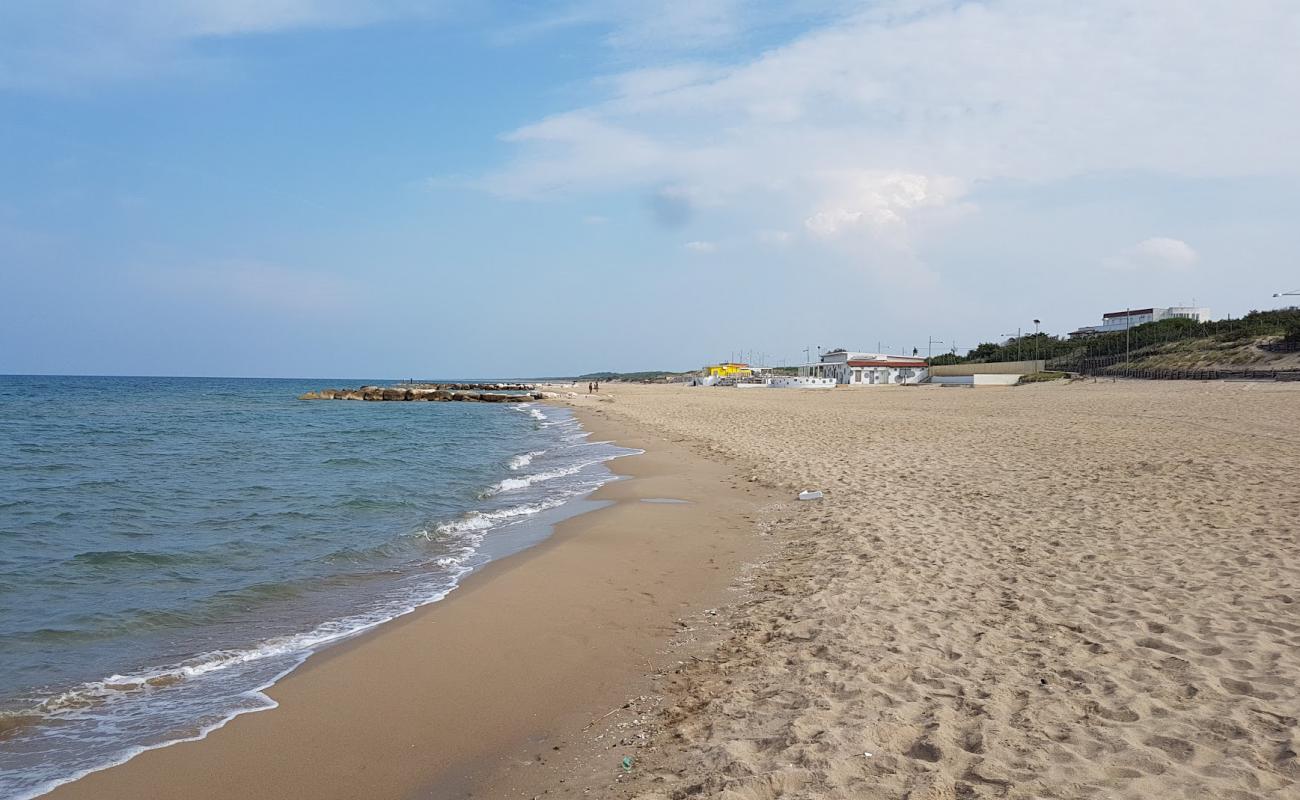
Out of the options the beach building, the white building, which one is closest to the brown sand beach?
the white building

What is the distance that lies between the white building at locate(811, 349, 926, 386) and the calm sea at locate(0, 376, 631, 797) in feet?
236

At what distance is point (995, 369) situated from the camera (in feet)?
254

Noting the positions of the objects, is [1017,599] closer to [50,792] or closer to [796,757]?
[796,757]

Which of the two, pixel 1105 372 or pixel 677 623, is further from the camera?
pixel 1105 372

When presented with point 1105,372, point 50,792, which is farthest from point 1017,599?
point 1105,372

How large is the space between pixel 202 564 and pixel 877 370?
87.1 metres

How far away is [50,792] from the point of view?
13.6ft

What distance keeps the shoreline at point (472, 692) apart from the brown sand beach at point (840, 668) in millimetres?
25

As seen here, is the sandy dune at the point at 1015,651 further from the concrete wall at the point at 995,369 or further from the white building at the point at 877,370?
the white building at the point at 877,370

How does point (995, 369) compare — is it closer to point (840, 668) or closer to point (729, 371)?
point (729, 371)

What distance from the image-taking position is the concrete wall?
7362cm

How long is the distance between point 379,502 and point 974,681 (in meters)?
11.7

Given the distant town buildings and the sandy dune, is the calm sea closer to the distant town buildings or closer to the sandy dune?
the sandy dune

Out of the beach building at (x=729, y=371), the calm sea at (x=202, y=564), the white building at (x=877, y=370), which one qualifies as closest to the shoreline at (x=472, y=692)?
the calm sea at (x=202, y=564)
